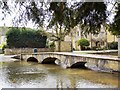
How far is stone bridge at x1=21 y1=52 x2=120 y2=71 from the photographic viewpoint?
16.7m

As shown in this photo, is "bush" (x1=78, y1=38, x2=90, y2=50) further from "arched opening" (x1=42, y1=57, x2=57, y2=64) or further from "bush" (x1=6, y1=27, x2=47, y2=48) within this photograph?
"arched opening" (x1=42, y1=57, x2=57, y2=64)

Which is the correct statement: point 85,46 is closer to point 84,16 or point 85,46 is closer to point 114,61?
point 114,61

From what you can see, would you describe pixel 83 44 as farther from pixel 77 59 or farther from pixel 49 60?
pixel 77 59

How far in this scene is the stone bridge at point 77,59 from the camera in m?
16.7

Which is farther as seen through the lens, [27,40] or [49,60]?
→ [27,40]

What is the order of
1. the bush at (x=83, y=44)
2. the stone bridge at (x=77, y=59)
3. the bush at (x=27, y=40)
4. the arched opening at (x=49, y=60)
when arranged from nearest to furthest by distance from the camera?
the stone bridge at (x=77, y=59)
the arched opening at (x=49, y=60)
the bush at (x=27, y=40)
the bush at (x=83, y=44)

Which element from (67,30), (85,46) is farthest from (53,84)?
(85,46)

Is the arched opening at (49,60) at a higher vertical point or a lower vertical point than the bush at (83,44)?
lower

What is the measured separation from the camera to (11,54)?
126ft

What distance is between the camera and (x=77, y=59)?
68.4ft

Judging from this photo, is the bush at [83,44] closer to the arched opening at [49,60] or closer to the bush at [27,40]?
the bush at [27,40]

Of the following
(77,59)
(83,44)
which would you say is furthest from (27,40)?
(77,59)

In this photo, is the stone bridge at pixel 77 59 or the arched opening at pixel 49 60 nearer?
the stone bridge at pixel 77 59

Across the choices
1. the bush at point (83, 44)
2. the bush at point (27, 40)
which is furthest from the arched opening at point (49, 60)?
the bush at point (83, 44)
